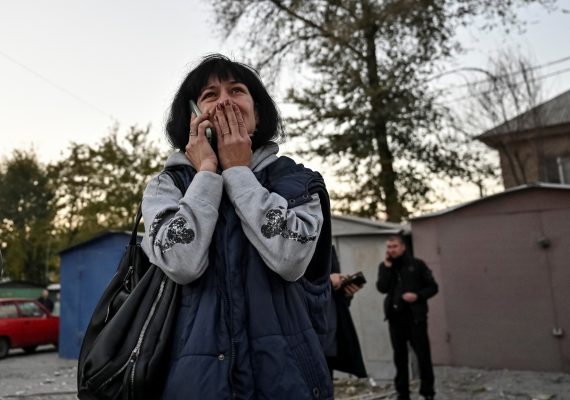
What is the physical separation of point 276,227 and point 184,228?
0.79 feet

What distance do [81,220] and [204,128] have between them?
28945 mm

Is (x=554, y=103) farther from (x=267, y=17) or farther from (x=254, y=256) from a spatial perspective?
(x=254, y=256)

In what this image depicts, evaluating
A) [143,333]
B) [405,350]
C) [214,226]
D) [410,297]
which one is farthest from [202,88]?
[405,350]

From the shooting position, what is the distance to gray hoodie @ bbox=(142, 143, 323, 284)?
1.28 metres

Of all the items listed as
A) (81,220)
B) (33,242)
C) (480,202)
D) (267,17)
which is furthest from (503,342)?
(33,242)

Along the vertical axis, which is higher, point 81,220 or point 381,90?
point 381,90

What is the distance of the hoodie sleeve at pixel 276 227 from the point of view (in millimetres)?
1291

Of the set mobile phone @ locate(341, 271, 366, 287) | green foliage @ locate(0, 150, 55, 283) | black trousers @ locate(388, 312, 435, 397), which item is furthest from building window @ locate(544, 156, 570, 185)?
green foliage @ locate(0, 150, 55, 283)

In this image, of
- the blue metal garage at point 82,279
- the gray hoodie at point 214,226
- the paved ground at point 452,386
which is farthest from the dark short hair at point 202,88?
the blue metal garage at point 82,279

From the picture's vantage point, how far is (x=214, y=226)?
133 centimetres

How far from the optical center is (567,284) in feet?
27.3

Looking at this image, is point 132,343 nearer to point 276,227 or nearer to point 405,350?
point 276,227

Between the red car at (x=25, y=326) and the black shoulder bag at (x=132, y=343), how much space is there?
49.0 ft

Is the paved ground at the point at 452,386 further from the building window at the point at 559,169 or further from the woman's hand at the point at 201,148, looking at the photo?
the building window at the point at 559,169
